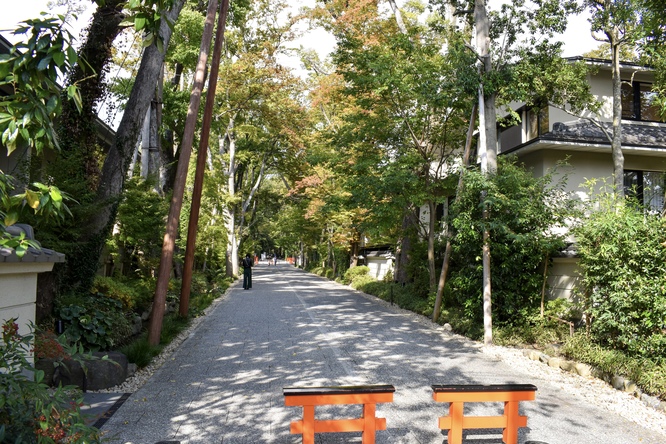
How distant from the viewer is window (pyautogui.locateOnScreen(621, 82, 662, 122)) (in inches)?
643

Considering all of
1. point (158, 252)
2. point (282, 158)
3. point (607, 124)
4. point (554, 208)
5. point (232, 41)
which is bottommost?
point (158, 252)

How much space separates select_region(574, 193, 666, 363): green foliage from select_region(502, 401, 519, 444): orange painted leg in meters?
3.23

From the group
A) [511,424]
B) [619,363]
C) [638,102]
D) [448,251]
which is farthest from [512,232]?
[638,102]

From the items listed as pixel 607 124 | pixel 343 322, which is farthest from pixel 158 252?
pixel 607 124

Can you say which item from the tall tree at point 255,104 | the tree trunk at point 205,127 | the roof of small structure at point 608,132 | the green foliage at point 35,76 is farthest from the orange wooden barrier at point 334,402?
the tall tree at point 255,104

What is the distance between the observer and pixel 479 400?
5148mm

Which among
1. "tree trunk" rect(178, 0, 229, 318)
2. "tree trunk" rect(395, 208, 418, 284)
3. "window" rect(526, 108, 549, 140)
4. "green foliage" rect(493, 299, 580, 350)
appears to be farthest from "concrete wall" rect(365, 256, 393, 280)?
"tree trunk" rect(178, 0, 229, 318)

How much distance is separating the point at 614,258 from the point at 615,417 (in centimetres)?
279

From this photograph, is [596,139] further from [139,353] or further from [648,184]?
[139,353]

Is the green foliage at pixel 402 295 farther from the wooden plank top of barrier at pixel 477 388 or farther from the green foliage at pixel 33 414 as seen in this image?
the green foliage at pixel 33 414

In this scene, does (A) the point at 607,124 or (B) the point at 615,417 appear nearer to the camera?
(B) the point at 615,417

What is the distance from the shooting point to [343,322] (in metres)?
14.5

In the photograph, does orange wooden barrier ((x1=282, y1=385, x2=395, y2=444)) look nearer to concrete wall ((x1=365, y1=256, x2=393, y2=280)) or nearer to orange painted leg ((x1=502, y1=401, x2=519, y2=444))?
orange painted leg ((x1=502, y1=401, x2=519, y2=444))

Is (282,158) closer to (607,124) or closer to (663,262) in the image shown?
(607,124)
